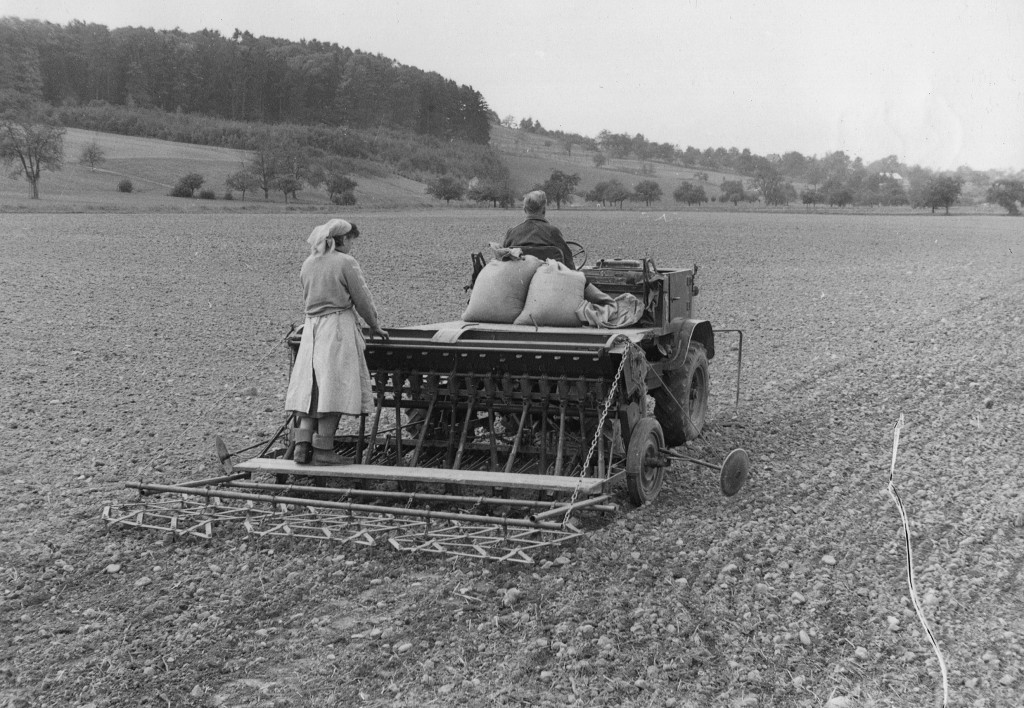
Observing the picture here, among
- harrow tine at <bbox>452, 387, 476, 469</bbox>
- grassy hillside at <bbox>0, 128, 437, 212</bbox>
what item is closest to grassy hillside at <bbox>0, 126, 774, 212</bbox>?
grassy hillside at <bbox>0, 128, 437, 212</bbox>

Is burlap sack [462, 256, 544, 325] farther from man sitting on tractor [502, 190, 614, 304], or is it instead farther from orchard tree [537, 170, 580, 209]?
orchard tree [537, 170, 580, 209]

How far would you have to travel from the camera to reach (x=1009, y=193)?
3420 inches

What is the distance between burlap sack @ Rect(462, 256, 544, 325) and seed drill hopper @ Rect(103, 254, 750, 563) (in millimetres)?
332

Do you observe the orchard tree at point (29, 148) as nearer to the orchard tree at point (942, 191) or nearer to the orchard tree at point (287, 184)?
the orchard tree at point (287, 184)

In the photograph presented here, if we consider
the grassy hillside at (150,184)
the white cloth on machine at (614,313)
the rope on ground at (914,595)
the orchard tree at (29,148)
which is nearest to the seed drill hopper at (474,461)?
the white cloth on machine at (614,313)

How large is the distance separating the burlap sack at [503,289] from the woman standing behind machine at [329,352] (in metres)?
1.36

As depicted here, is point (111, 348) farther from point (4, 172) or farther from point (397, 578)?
point (4, 172)

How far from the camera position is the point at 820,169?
117750 mm

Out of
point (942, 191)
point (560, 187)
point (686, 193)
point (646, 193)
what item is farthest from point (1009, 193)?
point (560, 187)

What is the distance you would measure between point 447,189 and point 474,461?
2887 inches

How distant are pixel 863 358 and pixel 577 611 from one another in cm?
916

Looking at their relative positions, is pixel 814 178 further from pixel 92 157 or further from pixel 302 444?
pixel 302 444

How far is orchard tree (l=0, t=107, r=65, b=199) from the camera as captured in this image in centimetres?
6544

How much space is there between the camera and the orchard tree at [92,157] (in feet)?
247
